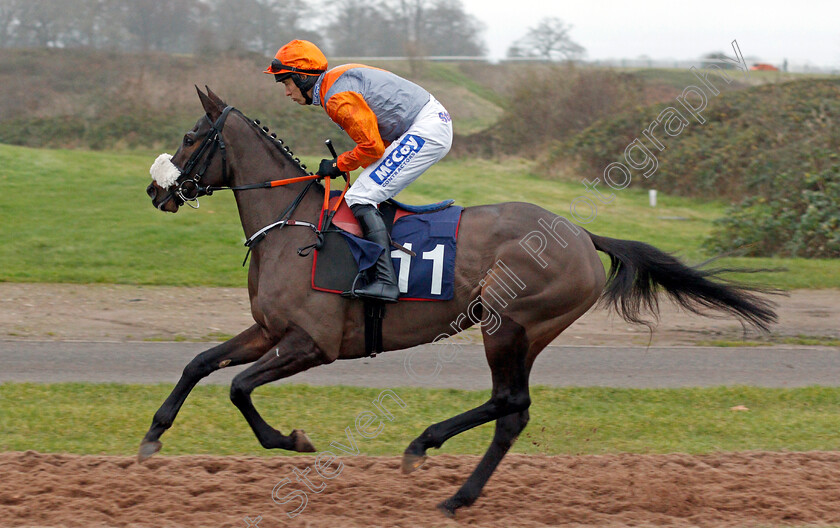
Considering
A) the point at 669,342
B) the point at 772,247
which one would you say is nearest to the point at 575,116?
the point at 772,247

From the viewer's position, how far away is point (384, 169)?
4.94 metres

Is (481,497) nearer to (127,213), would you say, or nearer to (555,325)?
(555,325)

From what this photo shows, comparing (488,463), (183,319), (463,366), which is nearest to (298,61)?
(488,463)

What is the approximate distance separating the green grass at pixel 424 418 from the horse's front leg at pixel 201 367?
0.79 m

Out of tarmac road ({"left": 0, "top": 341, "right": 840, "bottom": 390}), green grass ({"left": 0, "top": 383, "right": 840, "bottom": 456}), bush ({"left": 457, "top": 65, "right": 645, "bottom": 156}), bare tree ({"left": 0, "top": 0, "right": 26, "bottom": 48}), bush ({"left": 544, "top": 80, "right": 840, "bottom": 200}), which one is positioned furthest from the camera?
bare tree ({"left": 0, "top": 0, "right": 26, "bottom": 48})

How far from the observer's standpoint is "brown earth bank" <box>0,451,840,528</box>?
177 inches

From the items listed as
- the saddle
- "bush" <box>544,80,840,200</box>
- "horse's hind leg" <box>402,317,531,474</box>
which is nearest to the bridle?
the saddle

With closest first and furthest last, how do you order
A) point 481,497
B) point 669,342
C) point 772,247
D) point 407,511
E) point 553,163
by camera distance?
point 407,511 → point 481,497 → point 669,342 → point 772,247 → point 553,163

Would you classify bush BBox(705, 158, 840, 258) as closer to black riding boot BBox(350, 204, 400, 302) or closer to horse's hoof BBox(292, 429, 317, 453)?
black riding boot BBox(350, 204, 400, 302)

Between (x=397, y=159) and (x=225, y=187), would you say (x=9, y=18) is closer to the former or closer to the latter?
(x=225, y=187)

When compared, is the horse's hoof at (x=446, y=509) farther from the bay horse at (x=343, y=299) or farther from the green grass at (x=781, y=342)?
the green grass at (x=781, y=342)

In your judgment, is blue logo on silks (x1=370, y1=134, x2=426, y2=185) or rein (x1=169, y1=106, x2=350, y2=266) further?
rein (x1=169, y1=106, x2=350, y2=266)

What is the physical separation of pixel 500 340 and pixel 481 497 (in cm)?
93

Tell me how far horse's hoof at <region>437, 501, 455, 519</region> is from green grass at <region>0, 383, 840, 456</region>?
40.8 inches
